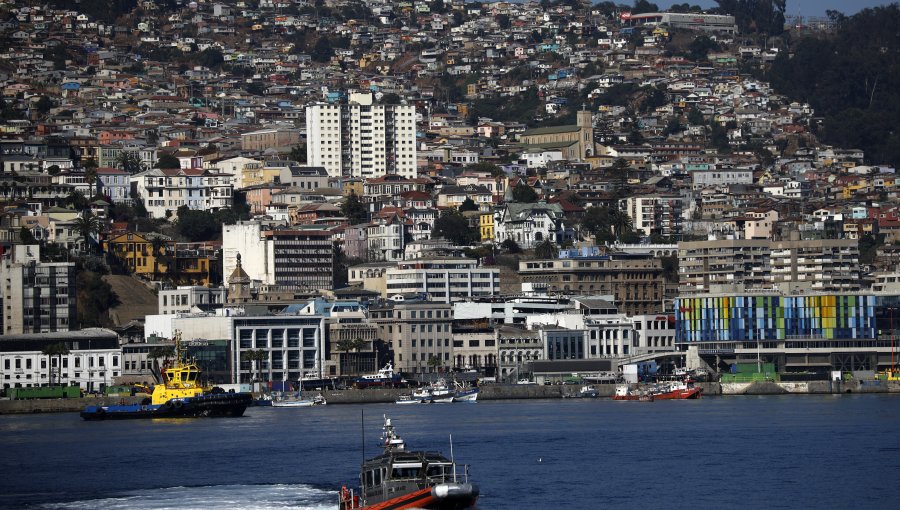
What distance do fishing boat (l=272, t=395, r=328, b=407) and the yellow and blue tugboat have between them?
9.68 metres

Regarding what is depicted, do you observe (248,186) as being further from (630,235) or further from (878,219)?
(878,219)

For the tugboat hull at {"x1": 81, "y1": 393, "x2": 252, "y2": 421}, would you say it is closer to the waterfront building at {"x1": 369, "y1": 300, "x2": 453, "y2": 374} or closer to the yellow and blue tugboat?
the yellow and blue tugboat

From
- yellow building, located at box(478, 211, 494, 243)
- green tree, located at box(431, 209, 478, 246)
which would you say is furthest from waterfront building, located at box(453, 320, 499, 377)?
yellow building, located at box(478, 211, 494, 243)

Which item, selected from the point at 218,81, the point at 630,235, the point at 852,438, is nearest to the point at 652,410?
the point at 852,438

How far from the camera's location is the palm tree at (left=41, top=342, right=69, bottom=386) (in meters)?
103

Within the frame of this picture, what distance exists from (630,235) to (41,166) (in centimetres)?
4215

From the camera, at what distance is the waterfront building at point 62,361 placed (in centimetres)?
10494

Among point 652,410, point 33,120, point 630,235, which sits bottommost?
point 652,410

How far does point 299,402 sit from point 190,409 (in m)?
13.6

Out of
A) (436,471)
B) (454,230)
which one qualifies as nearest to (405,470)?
(436,471)

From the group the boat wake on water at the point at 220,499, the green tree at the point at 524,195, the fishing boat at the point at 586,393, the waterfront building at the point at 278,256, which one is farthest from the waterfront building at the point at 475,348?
the boat wake on water at the point at 220,499

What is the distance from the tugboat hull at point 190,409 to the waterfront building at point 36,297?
79.0ft

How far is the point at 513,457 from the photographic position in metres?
61.9

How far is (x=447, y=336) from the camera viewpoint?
113m
